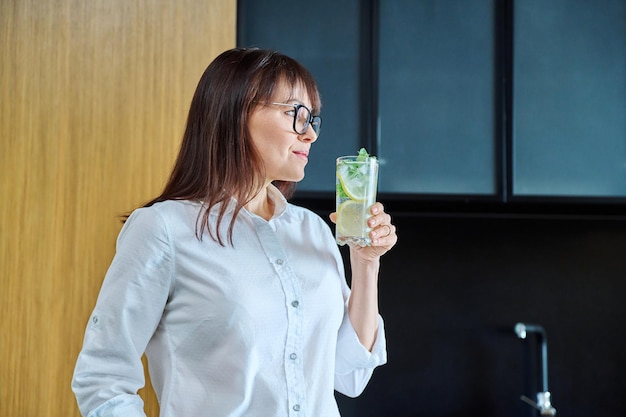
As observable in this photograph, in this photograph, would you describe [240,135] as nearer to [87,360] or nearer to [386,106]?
[87,360]

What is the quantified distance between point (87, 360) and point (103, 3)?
1078mm

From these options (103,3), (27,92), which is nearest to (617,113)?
(103,3)

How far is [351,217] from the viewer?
3.90 feet

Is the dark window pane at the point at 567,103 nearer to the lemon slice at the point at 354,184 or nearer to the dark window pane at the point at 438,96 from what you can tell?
the dark window pane at the point at 438,96

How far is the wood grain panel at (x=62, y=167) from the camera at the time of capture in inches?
69.5

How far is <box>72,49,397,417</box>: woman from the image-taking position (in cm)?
108

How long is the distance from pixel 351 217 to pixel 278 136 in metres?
0.19

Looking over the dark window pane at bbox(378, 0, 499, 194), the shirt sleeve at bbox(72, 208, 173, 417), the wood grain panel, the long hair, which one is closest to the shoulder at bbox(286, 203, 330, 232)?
the long hair

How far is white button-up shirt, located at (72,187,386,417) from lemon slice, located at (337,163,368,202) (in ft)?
0.57

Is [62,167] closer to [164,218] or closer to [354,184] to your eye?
[164,218]

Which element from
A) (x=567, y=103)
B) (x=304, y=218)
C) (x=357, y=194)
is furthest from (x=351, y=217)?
(x=567, y=103)

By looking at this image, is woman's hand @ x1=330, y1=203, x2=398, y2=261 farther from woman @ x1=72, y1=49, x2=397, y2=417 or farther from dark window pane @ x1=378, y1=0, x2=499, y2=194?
dark window pane @ x1=378, y1=0, x2=499, y2=194

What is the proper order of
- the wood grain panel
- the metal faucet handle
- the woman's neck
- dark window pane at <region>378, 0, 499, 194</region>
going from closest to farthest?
1. the woman's neck
2. the wood grain panel
3. dark window pane at <region>378, 0, 499, 194</region>
4. the metal faucet handle

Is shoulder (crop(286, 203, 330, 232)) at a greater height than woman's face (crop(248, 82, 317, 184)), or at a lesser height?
lesser
